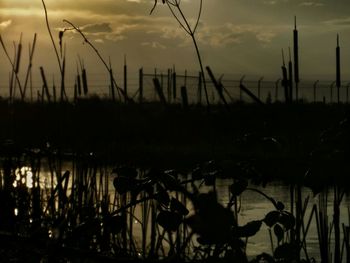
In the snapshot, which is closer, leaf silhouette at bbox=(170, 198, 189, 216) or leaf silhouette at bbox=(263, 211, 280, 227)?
leaf silhouette at bbox=(170, 198, 189, 216)

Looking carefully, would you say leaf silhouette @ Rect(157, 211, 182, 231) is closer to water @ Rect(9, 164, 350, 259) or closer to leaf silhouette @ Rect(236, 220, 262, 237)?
leaf silhouette @ Rect(236, 220, 262, 237)

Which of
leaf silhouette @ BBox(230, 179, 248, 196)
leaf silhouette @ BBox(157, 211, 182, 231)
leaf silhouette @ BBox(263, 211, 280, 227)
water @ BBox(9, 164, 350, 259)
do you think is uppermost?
leaf silhouette @ BBox(230, 179, 248, 196)

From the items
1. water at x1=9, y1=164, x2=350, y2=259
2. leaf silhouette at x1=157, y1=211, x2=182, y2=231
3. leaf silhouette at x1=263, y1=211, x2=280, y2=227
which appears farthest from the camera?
water at x1=9, y1=164, x2=350, y2=259

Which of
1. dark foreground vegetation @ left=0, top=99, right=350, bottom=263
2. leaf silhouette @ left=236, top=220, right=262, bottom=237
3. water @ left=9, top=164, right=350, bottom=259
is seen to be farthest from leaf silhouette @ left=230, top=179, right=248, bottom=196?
water @ left=9, top=164, right=350, bottom=259

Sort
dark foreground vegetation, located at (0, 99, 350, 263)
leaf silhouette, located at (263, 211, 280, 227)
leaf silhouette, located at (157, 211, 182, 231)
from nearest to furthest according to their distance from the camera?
dark foreground vegetation, located at (0, 99, 350, 263)
leaf silhouette, located at (157, 211, 182, 231)
leaf silhouette, located at (263, 211, 280, 227)

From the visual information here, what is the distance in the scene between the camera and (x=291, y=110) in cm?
250

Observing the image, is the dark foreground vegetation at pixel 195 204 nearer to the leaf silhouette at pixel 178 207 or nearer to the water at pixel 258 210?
the leaf silhouette at pixel 178 207

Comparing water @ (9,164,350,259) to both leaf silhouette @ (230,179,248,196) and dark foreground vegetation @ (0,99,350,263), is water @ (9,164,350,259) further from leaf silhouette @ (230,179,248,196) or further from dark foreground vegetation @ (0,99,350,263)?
leaf silhouette @ (230,179,248,196)

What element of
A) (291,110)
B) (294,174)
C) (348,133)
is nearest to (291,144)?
(291,110)

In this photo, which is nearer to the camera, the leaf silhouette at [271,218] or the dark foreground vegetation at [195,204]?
the dark foreground vegetation at [195,204]

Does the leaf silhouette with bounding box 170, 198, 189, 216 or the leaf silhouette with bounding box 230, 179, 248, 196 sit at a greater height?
the leaf silhouette with bounding box 230, 179, 248, 196

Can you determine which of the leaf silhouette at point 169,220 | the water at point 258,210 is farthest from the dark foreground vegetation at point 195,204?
the water at point 258,210

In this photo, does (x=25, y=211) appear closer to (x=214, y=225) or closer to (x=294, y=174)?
(x=294, y=174)

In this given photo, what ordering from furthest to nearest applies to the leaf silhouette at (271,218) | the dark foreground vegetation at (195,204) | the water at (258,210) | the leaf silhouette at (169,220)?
the water at (258,210), the leaf silhouette at (271,218), the leaf silhouette at (169,220), the dark foreground vegetation at (195,204)
